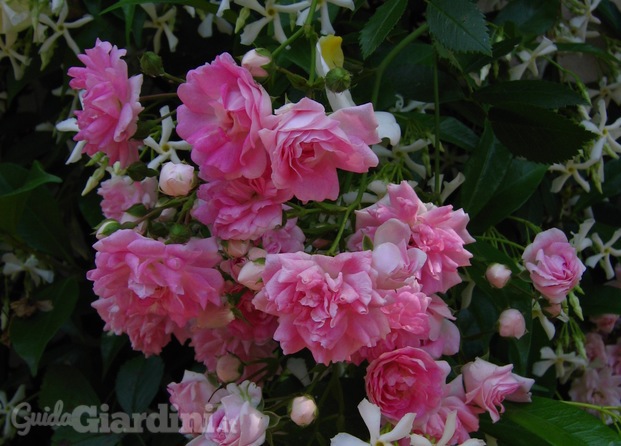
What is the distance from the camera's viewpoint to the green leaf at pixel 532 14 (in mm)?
811

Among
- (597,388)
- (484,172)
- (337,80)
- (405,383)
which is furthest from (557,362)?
(337,80)

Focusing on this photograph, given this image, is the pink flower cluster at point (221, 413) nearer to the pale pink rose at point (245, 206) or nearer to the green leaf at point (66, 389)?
the pale pink rose at point (245, 206)

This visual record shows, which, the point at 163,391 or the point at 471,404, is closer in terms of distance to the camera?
the point at 471,404

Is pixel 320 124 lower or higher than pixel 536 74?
higher

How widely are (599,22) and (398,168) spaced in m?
0.41

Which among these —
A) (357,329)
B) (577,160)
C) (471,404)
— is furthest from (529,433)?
(577,160)

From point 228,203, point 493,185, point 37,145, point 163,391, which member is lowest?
point 163,391

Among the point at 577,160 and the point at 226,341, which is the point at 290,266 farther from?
the point at 577,160

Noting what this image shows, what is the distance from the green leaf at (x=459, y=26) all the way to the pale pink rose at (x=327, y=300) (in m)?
0.20

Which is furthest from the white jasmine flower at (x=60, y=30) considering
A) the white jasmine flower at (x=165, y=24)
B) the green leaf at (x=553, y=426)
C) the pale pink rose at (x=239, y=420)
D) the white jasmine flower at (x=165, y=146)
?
the green leaf at (x=553, y=426)

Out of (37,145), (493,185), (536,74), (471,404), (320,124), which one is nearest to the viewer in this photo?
(320,124)

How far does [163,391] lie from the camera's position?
2.89 feet

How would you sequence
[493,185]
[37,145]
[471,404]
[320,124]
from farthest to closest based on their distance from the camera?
[37,145] → [493,185] → [471,404] → [320,124]

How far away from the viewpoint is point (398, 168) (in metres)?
0.62
